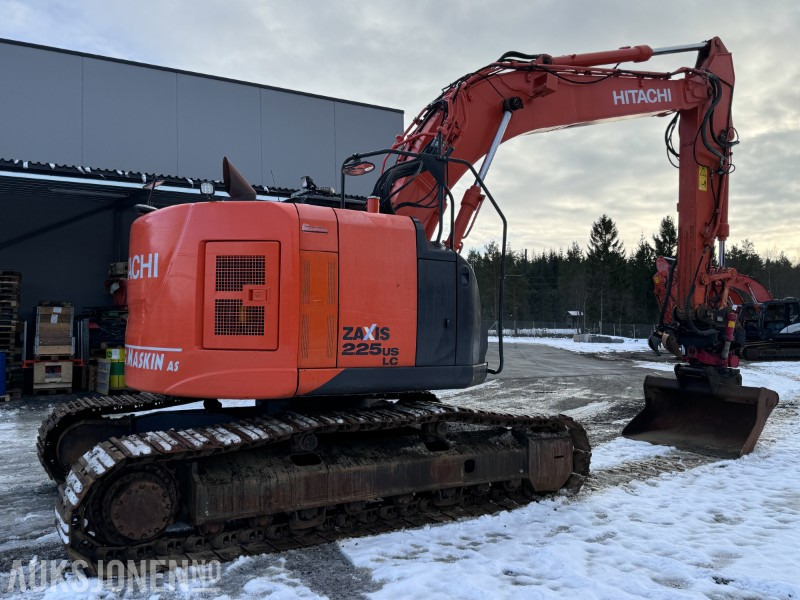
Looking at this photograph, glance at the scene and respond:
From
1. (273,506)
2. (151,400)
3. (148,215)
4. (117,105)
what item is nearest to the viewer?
(273,506)

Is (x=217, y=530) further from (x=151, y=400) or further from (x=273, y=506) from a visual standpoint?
(x=151, y=400)

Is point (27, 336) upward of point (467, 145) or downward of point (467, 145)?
downward

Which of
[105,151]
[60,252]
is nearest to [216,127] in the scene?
[105,151]

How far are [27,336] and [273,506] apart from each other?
11.8 m

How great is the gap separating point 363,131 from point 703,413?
14.6 metres

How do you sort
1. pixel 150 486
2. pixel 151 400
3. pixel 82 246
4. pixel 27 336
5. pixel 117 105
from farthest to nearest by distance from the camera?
1. pixel 117 105
2. pixel 82 246
3. pixel 27 336
4. pixel 151 400
5. pixel 150 486

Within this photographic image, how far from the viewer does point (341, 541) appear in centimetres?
464

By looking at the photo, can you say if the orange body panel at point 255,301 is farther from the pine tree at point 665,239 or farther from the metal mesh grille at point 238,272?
the pine tree at point 665,239

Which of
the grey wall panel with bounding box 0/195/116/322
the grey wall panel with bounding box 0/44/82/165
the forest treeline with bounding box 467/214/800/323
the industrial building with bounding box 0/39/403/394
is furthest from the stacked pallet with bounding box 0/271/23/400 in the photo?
the forest treeline with bounding box 467/214/800/323

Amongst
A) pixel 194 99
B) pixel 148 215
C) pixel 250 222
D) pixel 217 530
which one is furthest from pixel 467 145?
pixel 194 99

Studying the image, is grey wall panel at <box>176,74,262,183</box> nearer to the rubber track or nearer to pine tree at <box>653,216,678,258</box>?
the rubber track

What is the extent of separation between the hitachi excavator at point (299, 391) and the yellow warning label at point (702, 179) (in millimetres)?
3727

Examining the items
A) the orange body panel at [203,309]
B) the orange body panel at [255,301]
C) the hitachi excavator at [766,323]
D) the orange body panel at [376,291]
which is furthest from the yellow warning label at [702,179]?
the hitachi excavator at [766,323]

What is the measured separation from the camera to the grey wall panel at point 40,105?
602 inches
